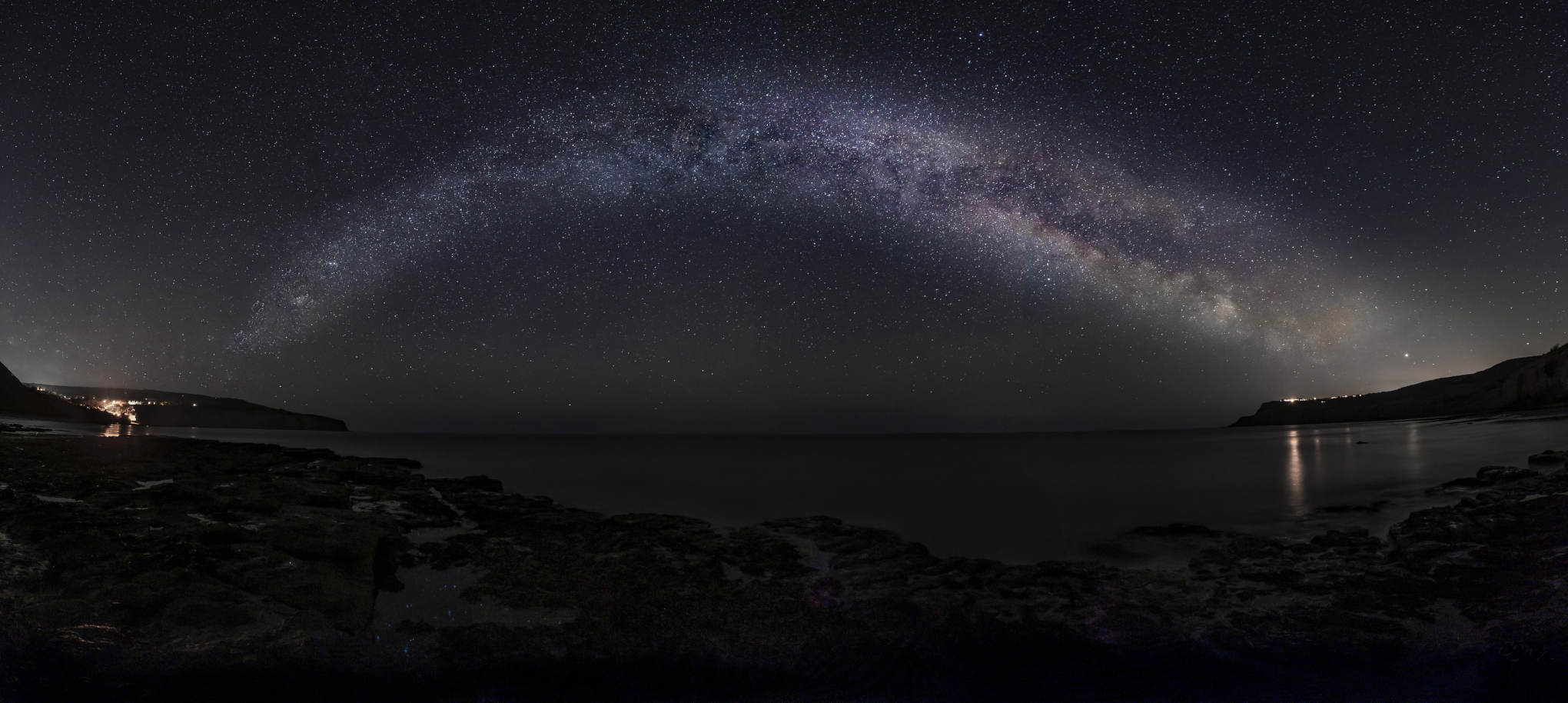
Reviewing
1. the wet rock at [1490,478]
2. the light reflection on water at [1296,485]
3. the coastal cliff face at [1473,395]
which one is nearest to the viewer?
the wet rock at [1490,478]

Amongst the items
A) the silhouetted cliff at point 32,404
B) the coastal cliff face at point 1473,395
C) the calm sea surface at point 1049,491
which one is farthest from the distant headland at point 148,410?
the coastal cliff face at point 1473,395

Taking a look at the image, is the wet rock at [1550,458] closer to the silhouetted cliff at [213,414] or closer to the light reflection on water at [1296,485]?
the light reflection on water at [1296,485]

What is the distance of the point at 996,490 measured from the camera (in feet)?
84.1

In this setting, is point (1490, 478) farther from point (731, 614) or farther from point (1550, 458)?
point (731, 614)

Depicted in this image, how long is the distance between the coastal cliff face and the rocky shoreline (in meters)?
83.0

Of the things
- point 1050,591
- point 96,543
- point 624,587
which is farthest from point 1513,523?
point 96,543

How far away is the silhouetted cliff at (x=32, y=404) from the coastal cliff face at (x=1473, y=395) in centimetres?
14946

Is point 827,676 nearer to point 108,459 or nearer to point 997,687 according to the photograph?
point 997,687

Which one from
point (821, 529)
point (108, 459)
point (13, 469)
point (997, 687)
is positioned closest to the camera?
point (997, 687)

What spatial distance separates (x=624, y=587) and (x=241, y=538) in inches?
235

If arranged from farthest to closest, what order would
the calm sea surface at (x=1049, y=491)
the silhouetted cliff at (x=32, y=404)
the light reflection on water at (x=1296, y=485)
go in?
the silhouetted cliff at (x=32, y=404) → the light reflection on water at (x=1296, y=485) → the calm sea surface at (x=1049, y=491)

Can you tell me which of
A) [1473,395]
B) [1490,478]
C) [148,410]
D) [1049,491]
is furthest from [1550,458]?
[148,410]

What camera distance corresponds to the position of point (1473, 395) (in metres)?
101

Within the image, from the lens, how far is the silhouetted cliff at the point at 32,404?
223 ft
